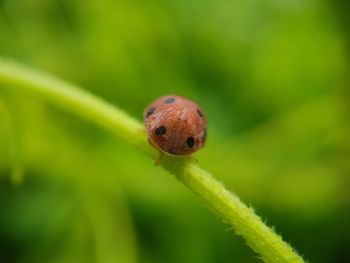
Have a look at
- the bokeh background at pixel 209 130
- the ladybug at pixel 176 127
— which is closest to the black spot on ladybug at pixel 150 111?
the ladybug at pixel 176 127

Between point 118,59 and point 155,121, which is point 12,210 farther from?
point 155,121

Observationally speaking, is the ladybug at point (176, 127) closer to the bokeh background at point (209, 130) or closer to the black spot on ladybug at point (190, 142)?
the black spot on ladybug at point (190, 142)

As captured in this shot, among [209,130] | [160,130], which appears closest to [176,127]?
[160,130]

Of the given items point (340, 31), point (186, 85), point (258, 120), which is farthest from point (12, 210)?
point (340, 31)

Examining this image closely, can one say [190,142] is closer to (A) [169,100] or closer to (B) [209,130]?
(A) [169,100]

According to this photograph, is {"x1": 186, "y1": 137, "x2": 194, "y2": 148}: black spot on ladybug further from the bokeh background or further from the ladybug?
the bokeh background

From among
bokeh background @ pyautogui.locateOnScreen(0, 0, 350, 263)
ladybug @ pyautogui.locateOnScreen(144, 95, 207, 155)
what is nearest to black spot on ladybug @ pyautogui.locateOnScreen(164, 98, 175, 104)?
ladybug @ pyautogui.locateOnScreen(144, 95, 207, 155)
